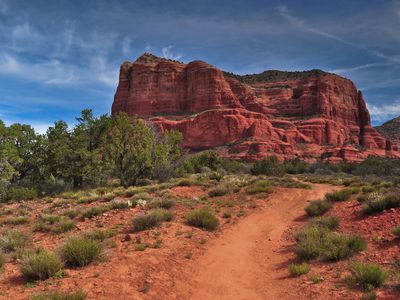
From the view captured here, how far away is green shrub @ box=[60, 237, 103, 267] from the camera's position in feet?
25.6

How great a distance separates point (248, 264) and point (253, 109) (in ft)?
316

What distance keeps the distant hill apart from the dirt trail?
13573cm

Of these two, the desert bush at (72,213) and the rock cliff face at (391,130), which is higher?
the rock cliff face at (391,130)

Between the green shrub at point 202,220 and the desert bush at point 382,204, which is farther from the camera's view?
the green shrub at point 202,220

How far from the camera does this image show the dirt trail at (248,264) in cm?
671

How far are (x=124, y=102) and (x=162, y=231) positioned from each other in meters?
103

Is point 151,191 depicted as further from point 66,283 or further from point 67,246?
point 66,283

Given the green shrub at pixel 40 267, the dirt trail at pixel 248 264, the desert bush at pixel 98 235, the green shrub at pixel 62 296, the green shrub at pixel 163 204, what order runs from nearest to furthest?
1. the green shrub at pixel 62 296
2. the dirt trail at pixel 248 264
3. the green shrub at pixel 40 267
4. the desert bush at pixel 98 235
5. the green shrub at pixel 163 204

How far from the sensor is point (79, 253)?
7.80 metres

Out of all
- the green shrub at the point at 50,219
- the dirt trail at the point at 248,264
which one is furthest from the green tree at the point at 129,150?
the dirt trail at the point at 248,264

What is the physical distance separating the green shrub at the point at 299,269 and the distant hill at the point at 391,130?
13923cm

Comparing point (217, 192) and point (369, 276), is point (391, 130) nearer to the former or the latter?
point (217, 192)

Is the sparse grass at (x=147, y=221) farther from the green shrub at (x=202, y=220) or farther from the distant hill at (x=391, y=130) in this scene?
the distant hill at (x=391, y=130)

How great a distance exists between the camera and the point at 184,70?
355ft
